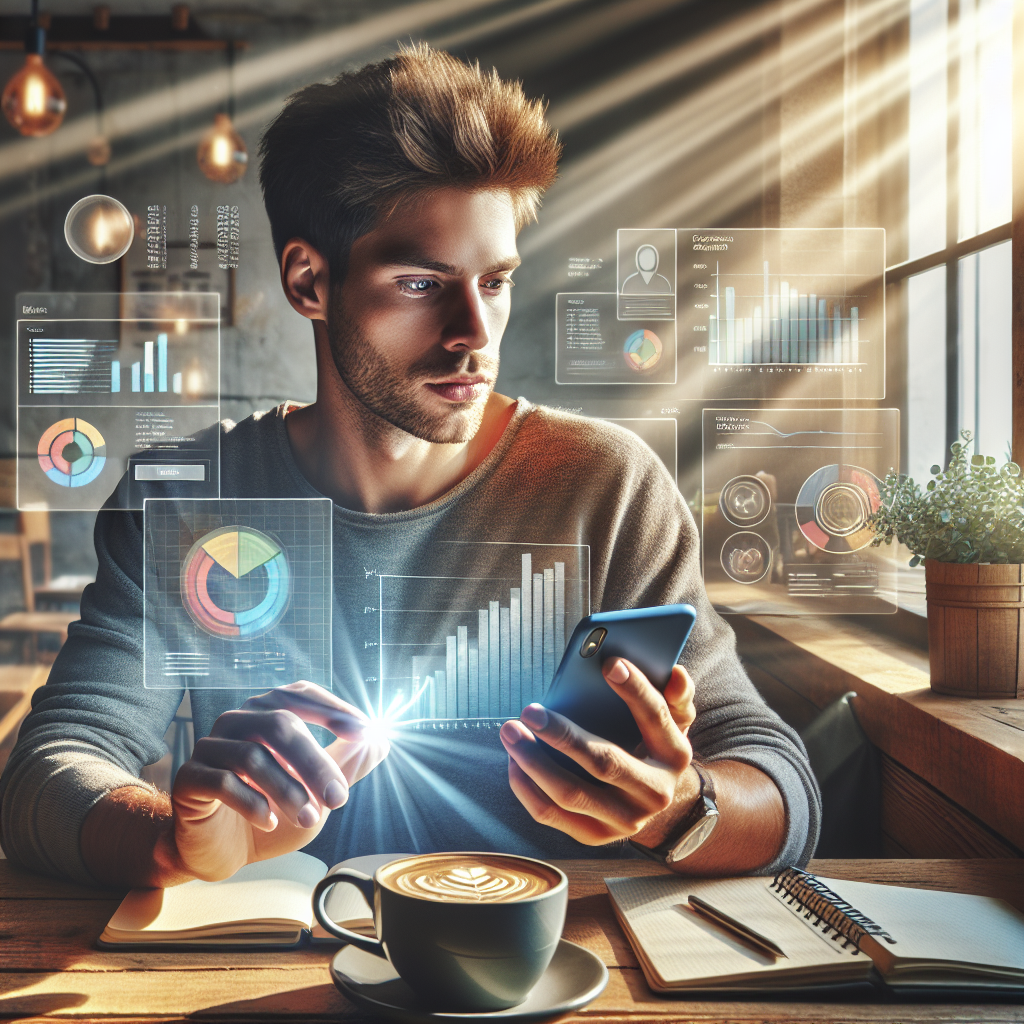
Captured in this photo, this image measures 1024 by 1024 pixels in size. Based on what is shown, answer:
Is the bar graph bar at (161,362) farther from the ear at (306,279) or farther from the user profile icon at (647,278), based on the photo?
the user profile icon at (647,278)

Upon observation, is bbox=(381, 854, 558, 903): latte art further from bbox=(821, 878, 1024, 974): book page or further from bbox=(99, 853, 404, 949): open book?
bbox=(821, 878, 1024, 974): book page

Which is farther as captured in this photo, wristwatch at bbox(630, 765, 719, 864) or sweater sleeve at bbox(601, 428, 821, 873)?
sweater sleeve at bbox(601, 428, 821, 873)

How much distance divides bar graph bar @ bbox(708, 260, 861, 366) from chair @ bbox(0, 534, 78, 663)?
3.79 ft

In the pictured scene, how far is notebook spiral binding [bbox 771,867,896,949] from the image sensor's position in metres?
0.62

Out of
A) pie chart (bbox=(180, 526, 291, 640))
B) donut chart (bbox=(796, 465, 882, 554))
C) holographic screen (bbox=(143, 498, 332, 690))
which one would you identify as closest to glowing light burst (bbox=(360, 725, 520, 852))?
holographic screen (bbox=(143, 498, 332, 690))

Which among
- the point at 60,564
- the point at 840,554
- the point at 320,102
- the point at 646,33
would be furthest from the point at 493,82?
the point at 60,564

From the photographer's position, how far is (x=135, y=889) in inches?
30.0

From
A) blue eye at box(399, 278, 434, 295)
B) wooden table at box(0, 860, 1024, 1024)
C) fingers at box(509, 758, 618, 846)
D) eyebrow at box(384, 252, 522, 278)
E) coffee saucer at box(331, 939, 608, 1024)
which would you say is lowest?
wooden table at box(0, 860, 1024, 1024)

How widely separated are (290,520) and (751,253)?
0.85 m

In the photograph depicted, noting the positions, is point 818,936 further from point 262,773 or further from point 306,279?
point 306,279

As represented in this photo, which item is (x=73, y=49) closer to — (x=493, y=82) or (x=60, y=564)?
(x=493, y=82)

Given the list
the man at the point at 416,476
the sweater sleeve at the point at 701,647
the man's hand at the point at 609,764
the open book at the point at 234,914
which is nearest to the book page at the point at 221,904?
the open book at the point at 234,914

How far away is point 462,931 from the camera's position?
0.49 metres

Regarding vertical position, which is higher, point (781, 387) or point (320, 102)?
point (320, 102)
